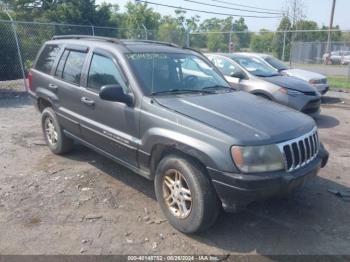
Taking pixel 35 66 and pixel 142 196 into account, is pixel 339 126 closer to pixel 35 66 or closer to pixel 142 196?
pixel 142 196

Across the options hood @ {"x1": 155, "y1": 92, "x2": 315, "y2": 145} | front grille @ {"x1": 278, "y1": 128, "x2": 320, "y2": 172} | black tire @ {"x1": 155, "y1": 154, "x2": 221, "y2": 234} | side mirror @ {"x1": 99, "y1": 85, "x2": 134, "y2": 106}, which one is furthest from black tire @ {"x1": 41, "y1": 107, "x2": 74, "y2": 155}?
front grille @ {"x1": 278, "y1": 128, "x2": 320, "y2": 172}

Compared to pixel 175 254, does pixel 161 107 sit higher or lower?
higher

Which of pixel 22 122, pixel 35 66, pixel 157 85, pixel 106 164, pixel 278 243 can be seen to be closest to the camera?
pixel 278 243

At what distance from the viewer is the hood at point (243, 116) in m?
3.33

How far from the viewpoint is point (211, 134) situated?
10.9 feet

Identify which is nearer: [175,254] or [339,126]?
[175,254]

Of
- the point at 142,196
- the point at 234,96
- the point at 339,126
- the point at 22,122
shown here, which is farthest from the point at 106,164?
the point at 339,126

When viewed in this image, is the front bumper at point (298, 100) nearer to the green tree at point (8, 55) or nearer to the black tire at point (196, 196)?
the black tire at point (196, 196)

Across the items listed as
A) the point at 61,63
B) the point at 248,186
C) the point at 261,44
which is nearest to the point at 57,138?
the point at 61,63

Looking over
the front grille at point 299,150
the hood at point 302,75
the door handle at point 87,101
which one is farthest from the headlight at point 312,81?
the door handle at point 87,101

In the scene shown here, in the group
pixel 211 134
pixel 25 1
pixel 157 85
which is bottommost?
pixel 211 134

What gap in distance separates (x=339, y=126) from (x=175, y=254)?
6.29 meters

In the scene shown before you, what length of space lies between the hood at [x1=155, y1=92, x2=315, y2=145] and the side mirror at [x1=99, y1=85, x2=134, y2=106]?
0.34m

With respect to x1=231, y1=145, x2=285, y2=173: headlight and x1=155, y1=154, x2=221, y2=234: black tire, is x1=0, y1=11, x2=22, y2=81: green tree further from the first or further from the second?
x1=231, y1=145, x2=285, y2=173: headlight
